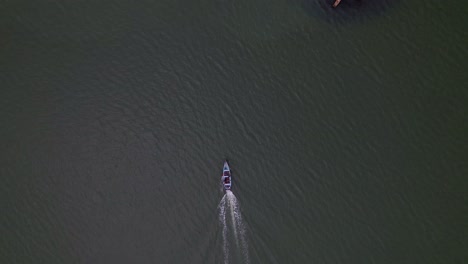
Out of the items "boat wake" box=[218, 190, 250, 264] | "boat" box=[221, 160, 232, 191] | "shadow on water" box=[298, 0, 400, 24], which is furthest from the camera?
"shadow on water" box=[298, 0, 400, 24]

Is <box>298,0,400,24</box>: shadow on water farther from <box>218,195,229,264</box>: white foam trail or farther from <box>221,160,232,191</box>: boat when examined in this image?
<box>218,195,229,264</box>: white foam trail

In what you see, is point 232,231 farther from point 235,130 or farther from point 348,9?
point 348,9

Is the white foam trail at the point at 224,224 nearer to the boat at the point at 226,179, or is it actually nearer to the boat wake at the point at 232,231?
the boat wake at the point at 232,231

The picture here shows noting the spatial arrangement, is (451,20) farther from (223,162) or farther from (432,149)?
(223,162)

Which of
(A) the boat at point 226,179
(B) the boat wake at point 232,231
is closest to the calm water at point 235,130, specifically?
(B) the boat wake at point 232,231

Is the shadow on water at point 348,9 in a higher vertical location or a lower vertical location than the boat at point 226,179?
higher

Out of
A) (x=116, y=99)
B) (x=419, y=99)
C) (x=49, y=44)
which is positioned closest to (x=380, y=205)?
(x=419, y=99)

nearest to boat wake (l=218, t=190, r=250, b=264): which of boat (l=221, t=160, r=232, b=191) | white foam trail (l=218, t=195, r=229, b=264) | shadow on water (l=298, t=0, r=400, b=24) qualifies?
white foam trail (l=218, t=195, r=229, b=264)
